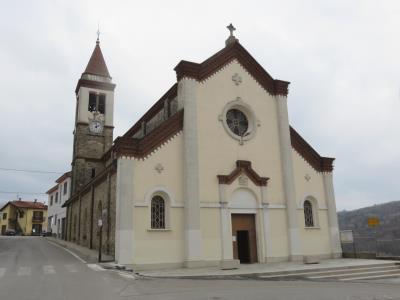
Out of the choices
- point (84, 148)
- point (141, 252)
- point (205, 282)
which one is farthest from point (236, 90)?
point (84, 148)

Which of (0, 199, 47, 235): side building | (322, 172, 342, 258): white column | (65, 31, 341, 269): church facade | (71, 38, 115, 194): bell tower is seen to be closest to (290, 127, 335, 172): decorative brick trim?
(65, 31, 341, 269): church facade

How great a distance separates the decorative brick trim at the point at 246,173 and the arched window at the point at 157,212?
11.4 ft

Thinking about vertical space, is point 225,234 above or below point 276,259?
above

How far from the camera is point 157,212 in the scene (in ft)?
59.8

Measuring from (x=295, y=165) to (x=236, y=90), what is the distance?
6.08 m

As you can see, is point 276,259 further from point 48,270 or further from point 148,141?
point 48,270

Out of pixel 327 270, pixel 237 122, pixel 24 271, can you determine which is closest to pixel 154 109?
pixel 237 122

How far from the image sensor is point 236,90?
72.7 feet

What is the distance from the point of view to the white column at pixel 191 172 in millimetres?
18016

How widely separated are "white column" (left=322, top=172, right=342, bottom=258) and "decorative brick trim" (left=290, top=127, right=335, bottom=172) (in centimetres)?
54

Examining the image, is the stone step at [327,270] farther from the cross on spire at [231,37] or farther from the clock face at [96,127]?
the clock face at [96,127]

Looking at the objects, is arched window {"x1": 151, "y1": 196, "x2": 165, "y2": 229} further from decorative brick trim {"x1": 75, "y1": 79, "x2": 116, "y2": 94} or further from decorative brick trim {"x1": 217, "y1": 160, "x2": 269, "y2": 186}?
decorative brick trim {"x1": 75, "y1": 79, "x2": 116, "y2": 94}

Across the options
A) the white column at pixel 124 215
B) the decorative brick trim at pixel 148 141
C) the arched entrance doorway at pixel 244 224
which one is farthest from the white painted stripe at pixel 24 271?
the arched entrance doorway at pixel 244 224

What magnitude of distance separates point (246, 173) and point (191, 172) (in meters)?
3.62
